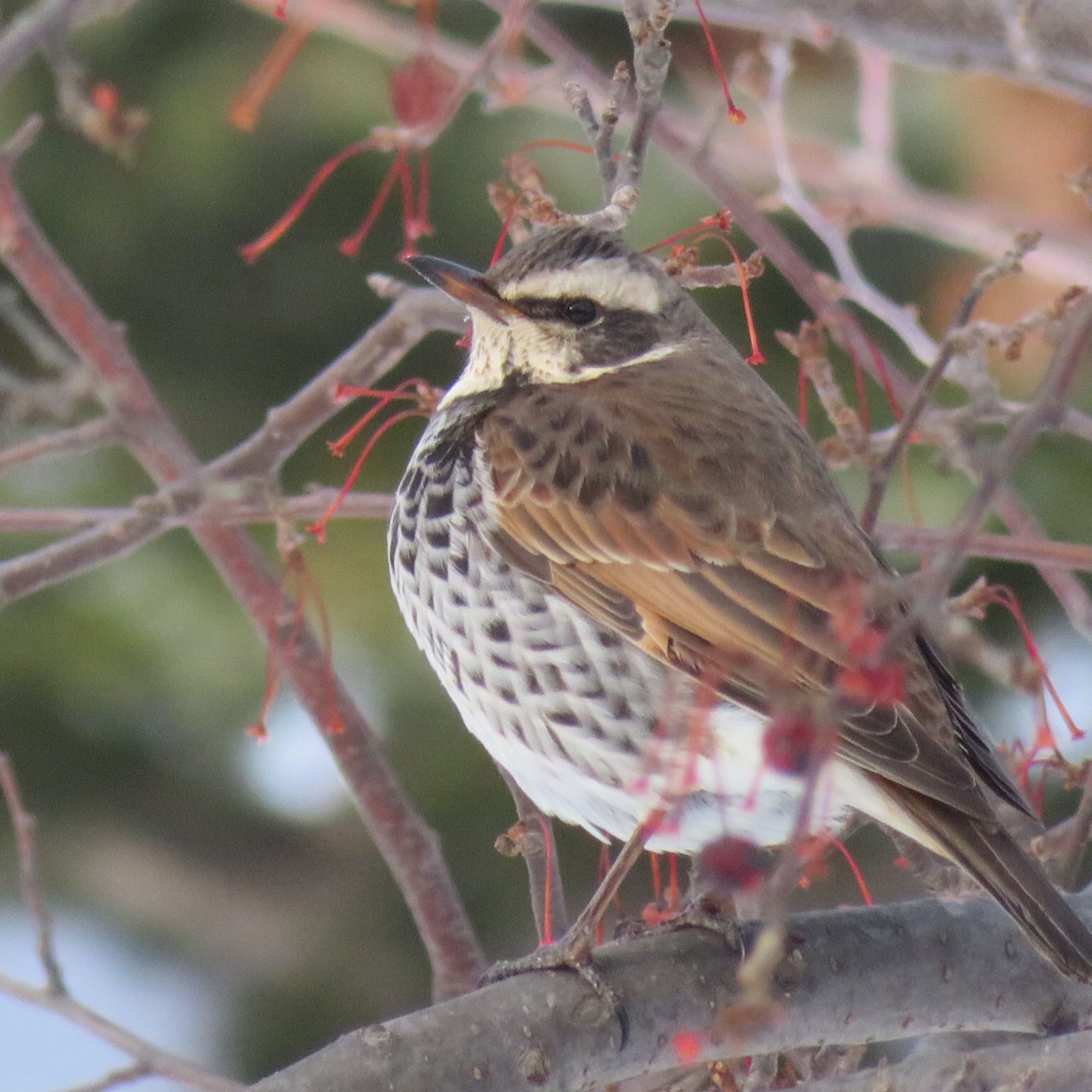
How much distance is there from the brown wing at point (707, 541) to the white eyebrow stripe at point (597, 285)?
130 millimetres

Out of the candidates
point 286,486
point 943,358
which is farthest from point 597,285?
point 286,486

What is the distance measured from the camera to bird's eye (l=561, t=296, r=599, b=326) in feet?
7.68

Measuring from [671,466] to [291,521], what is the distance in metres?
0.46

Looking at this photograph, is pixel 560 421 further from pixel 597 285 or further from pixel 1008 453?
pixel 1008 453

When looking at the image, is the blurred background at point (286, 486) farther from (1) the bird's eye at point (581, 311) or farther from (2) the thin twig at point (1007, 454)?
(2) the thin twig at point (1007, 454)

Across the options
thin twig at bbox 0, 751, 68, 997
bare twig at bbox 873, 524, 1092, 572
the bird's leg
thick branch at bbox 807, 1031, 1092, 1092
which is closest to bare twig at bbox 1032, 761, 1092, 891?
bare twig at bbox 873, 524, 1092, 572

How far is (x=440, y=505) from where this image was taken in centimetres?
221

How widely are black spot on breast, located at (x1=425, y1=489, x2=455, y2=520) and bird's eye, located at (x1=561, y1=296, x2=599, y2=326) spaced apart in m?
0.31

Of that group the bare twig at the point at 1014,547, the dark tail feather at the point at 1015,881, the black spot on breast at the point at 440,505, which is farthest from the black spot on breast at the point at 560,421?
the dark tail feather at the point at 1015,881

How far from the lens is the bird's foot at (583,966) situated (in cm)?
172

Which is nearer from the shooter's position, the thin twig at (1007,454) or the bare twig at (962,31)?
the thin twig at (1007,454)

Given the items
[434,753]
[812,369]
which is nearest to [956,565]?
[812,369]

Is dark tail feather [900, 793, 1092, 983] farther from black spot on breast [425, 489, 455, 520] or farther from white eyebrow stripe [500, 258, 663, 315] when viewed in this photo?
white eyebrow stripe [500, 258, 663, 315]

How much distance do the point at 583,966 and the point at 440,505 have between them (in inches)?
26.5
